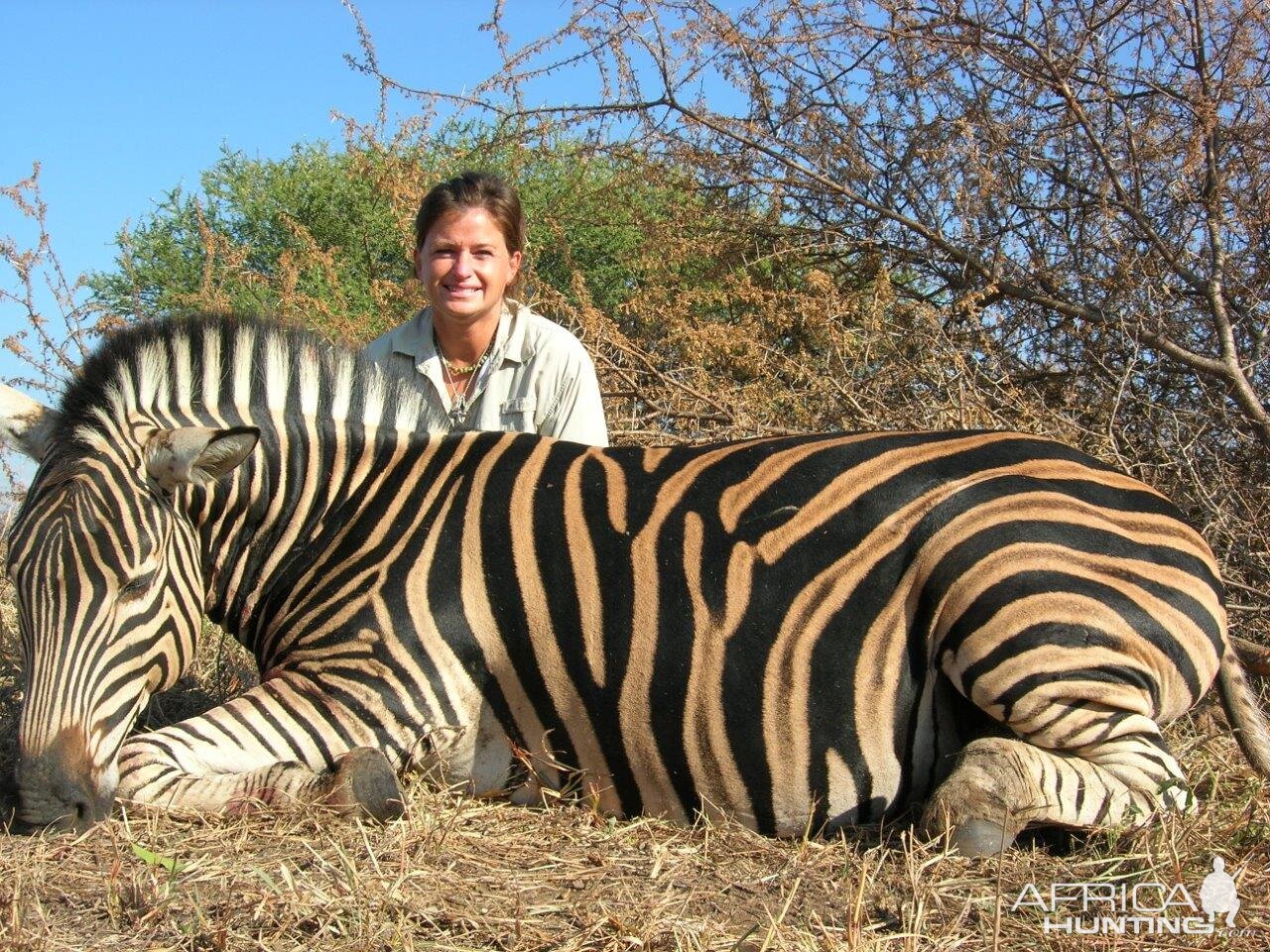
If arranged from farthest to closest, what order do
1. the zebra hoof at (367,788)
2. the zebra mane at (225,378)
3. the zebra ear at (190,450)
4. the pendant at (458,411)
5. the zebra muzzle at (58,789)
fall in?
the pendant at (458,411), the zebra mane at (225,378), the zebra ear at (190,450), the zebra hoof at (367,788), the zebra muzzle at (58,789)

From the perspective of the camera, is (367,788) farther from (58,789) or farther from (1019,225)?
(1019,225)

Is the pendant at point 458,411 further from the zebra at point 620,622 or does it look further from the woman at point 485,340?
the zebra at point 620,622

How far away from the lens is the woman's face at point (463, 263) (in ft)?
15.5

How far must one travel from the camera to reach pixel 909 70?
270 inches

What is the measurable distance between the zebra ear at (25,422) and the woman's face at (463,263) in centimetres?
165

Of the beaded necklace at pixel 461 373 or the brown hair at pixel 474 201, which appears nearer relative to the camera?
the brown hair at pixel 474 201

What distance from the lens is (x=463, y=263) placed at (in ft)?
15.5

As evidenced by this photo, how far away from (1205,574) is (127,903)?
117 inches

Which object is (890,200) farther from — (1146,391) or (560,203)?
(560,203)

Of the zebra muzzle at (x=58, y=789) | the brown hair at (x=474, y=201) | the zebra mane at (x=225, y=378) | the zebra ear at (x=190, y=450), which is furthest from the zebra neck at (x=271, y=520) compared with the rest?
the brown hair at (x=474, y=201)

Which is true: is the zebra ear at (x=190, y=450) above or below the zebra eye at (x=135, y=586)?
above

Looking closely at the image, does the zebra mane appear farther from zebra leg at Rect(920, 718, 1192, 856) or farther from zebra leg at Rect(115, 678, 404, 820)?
zebra leg at Rect(920, 718, 1192, 856)

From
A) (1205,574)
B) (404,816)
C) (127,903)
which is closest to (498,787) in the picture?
(404,816)

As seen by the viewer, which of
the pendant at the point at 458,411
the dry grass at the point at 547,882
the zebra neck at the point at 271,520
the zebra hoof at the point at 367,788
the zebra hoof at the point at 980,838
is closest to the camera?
the dry grass at the point at 547,882
